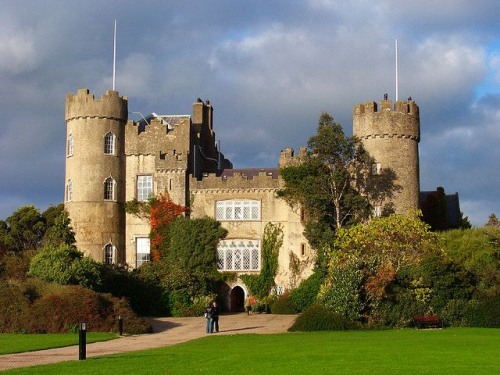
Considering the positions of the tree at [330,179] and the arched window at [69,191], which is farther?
the arched window at [69,191]

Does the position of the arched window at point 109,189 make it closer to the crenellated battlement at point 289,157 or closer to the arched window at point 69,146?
the arched window at point 69,146

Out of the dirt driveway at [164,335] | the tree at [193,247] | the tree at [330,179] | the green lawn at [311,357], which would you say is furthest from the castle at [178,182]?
the green lawn at [311,357]

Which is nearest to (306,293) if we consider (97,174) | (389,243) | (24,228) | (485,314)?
(389,243)

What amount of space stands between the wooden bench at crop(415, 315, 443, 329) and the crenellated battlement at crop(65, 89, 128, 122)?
25175mm

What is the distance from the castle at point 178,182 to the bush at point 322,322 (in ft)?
45.1

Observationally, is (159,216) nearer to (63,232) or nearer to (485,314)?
(63,232)

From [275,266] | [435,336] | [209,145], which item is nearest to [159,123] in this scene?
[209,145]

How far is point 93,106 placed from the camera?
53.3m

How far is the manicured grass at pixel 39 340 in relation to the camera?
90.6 feet

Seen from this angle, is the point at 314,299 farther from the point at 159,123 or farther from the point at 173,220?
the point at 159,123

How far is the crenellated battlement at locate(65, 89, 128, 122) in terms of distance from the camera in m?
53.2

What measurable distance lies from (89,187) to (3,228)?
A: 53.1ft

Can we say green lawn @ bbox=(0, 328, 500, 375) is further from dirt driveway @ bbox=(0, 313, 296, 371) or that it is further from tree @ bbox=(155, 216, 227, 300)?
tree @ bbox=(155, 216, 227, 300)

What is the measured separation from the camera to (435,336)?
1226 inches
